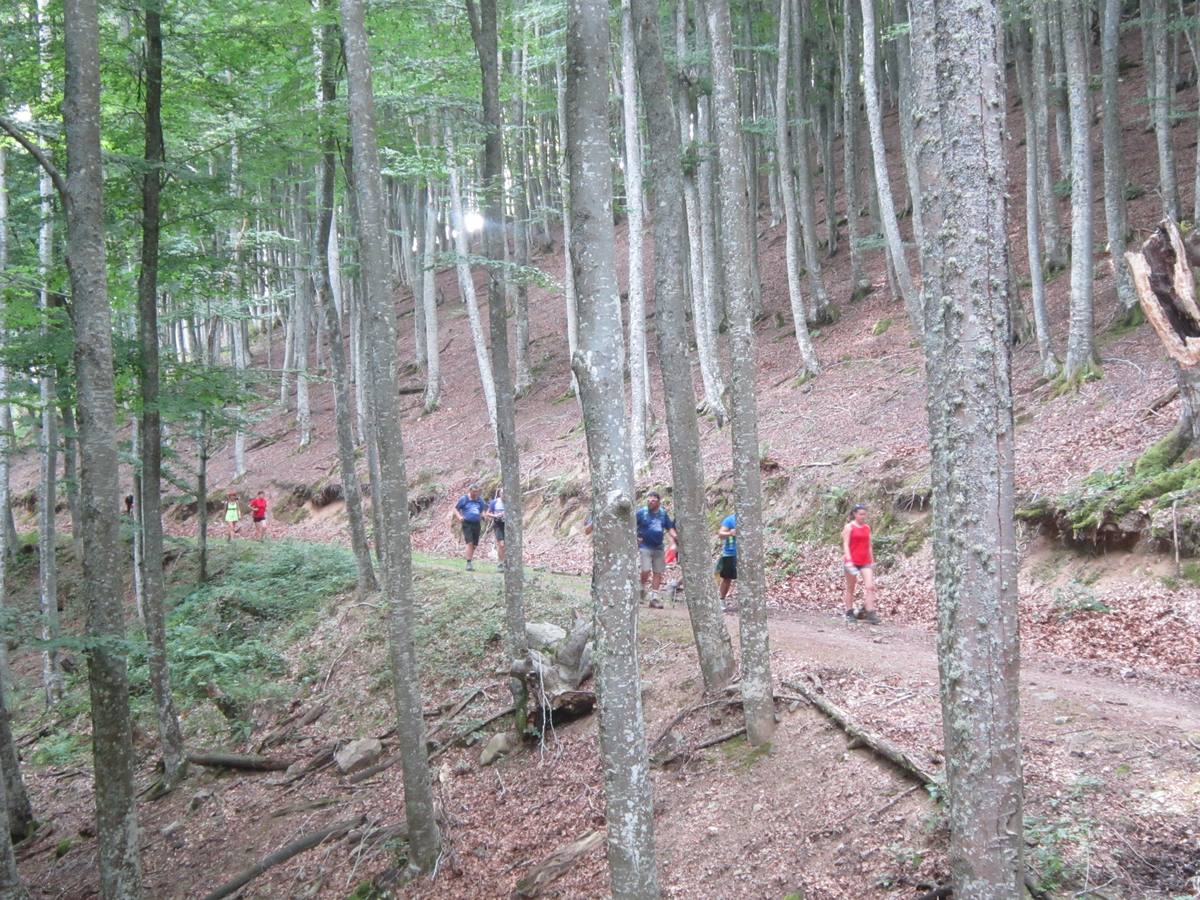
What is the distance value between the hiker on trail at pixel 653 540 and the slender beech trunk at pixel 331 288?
5.10 m

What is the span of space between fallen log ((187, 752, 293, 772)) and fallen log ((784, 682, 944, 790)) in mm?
7219

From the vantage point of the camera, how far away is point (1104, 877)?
14.6 feet

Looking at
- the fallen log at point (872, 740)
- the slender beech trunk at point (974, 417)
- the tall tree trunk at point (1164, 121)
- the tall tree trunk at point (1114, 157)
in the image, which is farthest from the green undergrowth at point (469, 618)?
the tall tree trunk at point (1164, 121)

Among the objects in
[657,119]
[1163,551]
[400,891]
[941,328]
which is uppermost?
[657,119]

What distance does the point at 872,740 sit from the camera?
639cm

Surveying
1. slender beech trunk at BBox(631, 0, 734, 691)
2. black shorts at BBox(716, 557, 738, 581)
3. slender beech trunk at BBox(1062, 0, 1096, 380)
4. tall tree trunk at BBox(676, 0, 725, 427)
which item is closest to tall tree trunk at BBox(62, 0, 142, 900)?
slender beech trunk at BBox(631, 0, 734, 691)

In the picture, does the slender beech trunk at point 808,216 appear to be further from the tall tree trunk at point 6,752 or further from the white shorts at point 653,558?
the tall tree trunk at point 6,752

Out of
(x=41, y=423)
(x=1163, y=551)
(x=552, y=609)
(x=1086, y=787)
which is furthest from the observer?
(x=41, y=423)

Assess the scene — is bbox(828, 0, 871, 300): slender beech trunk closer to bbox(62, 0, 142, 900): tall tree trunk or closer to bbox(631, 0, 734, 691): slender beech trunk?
bbox(631, 0, 734, 691): slender beech trunk

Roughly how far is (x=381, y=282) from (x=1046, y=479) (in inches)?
365

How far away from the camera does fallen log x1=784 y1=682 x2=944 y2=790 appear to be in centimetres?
572

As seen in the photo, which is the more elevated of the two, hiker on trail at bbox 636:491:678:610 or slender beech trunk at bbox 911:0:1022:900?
slender beech trunk at bbox 911:0:1022:900

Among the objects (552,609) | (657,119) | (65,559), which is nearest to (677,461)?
(657,119)

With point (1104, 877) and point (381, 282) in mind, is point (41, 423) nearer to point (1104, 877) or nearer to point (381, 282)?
point (381, 282)
